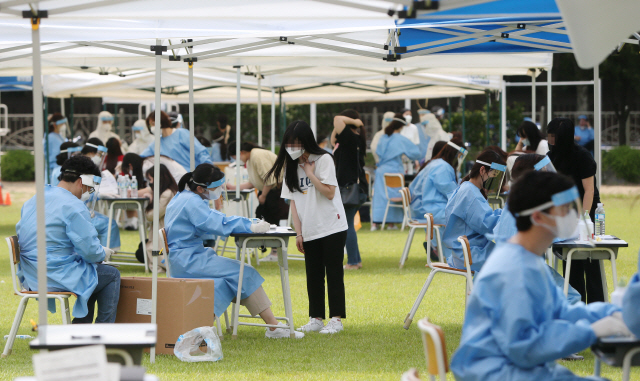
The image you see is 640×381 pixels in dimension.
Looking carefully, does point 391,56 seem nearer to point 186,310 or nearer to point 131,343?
point 186,310

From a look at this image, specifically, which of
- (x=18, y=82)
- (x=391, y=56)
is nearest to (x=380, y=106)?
(x=18, y=82)

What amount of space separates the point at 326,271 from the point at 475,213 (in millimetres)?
1114

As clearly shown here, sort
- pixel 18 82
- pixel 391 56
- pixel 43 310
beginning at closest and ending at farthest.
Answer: pixel 43 310, pixel 391 56, pixel 18 82

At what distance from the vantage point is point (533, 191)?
7.93 feet

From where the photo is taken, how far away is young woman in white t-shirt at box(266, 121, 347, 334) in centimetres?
518

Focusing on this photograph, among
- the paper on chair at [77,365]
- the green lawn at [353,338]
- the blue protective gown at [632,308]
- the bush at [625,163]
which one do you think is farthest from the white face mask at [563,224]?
the bush at [625,163]

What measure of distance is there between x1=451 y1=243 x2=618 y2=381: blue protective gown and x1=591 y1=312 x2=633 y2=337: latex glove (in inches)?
1.4

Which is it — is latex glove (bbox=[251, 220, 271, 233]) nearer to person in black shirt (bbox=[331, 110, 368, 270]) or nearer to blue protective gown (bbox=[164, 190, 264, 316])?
blue protective gown (bbox=[164, 190, 264, 316])

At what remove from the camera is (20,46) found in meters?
5.34

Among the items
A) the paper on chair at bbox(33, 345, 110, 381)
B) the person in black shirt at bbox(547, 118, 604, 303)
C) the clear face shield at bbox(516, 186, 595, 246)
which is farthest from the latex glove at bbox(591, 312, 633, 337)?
the person in black shirt at bbox(547, 118, 604, 303)

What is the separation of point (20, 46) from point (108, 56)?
1617mm

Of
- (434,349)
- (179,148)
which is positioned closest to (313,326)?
(434,349)

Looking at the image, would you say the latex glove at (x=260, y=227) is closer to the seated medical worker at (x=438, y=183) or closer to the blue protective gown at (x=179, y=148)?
the seated medical worker at (x=438, y=183)

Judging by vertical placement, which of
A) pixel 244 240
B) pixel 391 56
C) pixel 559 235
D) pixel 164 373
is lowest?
pixel 164 373
